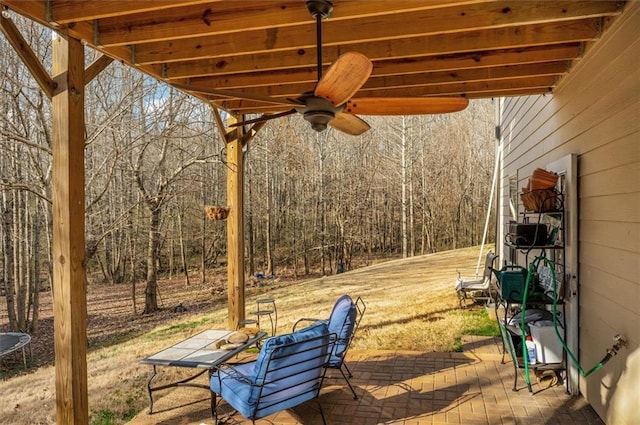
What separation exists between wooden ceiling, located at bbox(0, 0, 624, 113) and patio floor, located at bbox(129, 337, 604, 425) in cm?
239

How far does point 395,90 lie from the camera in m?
4.31

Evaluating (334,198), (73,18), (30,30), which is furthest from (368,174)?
(73,18)

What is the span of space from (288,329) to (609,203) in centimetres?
479

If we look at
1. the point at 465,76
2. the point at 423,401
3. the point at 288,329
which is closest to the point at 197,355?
the point at 423,401

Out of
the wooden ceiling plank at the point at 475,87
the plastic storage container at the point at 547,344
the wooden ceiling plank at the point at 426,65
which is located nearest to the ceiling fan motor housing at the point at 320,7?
the wooden ceiling plank at the point at 426,65

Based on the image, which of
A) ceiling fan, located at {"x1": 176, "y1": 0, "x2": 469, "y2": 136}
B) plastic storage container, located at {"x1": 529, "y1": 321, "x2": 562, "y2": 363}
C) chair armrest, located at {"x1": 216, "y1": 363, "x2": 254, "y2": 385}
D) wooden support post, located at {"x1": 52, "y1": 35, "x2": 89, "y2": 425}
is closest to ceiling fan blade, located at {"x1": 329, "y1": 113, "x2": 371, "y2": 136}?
ceiling fan, located at {"x1": 176, "y1": 0, "x2": 469, "y2": 136}

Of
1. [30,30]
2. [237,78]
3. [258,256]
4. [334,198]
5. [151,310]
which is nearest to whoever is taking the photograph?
[237,78]

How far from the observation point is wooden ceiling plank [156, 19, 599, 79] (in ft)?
9.85

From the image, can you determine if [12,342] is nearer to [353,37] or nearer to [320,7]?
[353,37]

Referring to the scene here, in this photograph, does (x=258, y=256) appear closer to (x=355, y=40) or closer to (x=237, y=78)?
(x=237, y=78)

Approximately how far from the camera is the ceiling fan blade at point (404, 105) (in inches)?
103

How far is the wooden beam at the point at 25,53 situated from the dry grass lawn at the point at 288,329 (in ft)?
9.69

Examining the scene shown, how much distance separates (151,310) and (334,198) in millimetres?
7889

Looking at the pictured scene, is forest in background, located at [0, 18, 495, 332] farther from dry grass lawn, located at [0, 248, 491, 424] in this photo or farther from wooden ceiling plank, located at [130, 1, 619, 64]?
wooden ceiling plank, located at [130, 1, 619, 64]
